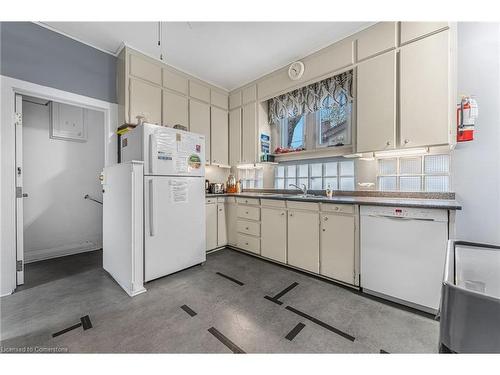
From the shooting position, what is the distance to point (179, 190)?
235 cm

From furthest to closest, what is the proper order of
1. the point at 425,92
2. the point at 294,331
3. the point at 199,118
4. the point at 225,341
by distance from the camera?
the point at 199,118 < the point at 425,92 < the point at 294,331 < the point at 225,341

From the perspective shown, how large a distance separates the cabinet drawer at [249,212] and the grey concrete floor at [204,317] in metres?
0.81

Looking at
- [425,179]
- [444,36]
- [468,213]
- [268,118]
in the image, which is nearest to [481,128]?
[425,179]

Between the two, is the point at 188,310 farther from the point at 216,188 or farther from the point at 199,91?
the point at 199,91

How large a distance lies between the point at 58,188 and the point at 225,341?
3.47 m

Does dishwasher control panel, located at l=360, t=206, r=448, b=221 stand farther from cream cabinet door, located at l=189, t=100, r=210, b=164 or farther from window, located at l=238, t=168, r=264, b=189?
cream cabinet door, located at l=189, t=100, r=210, b=164

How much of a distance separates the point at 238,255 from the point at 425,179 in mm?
2464

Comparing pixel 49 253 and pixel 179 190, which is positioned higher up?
pixel 179 190

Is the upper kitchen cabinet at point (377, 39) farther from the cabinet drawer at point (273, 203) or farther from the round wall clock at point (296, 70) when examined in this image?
the cabinet drawer at point (273, 203)

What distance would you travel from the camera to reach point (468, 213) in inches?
70.6

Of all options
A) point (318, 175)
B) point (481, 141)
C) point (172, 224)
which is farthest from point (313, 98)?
point (172, 224)

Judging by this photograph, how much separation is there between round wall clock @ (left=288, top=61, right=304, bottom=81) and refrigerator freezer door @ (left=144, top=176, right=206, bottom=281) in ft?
6.26

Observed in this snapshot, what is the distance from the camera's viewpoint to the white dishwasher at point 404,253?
158 cm
